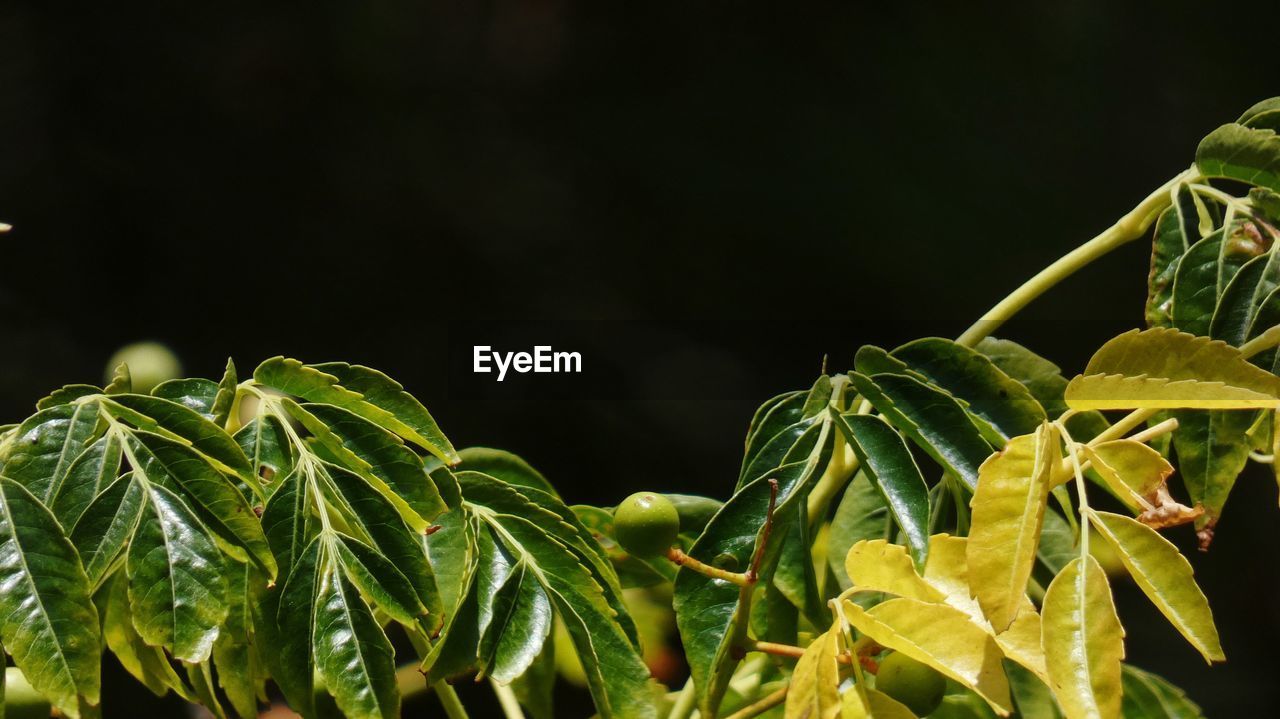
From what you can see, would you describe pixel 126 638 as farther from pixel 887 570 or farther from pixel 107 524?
pixel 887 570

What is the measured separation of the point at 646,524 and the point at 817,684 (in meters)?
0.17

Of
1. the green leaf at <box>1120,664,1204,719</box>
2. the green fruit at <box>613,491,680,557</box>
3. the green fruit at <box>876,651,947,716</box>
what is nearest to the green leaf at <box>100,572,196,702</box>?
the green fruit at <box>613,491,680,557</box>

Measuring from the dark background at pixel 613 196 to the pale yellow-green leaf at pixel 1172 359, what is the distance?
1.87m

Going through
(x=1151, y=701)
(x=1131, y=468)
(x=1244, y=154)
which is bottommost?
(x=1151, y=701)

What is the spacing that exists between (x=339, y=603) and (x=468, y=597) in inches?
2.6

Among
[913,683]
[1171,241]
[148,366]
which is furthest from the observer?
[148,366]

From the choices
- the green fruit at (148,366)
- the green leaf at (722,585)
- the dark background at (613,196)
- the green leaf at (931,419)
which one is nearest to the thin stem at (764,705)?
the green leaf at (722,585)

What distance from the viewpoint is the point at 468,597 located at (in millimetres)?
564

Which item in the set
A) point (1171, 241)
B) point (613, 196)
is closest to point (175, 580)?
point (1171, 241)

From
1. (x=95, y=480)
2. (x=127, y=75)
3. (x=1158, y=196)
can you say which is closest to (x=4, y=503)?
(x=95, y=480)

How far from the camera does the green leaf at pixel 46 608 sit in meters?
0.48

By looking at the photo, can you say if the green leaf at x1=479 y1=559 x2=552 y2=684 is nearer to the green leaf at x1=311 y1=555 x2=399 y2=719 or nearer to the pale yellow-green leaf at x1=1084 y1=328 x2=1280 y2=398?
the green leaf at x1=311 y1=555 x2=399 y2=719

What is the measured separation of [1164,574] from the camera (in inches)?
18.8

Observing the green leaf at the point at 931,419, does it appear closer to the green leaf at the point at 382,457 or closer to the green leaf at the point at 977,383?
the green leaf at the point at 977,383
